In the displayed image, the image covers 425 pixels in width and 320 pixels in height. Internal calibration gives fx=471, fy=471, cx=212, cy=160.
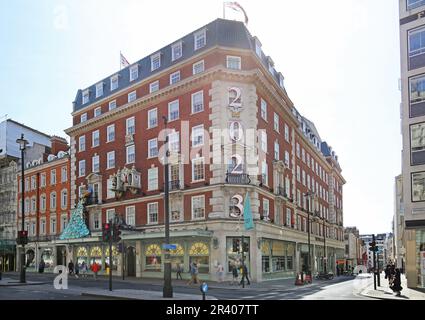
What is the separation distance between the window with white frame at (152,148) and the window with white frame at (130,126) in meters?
3.10

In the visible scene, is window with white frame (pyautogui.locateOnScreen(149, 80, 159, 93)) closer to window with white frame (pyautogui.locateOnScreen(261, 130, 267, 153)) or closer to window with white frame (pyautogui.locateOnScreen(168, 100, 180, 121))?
window with white frame (pyautogui.locateOnScreen(168, 100, 180, 121))

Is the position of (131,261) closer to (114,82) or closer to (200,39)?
(114,82)

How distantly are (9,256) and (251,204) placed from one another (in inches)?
1633

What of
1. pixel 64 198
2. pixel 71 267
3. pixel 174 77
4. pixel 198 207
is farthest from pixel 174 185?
pixel 64 198

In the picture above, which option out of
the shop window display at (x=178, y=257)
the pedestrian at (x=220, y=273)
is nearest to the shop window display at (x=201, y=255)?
the shop window display at (x=178, y=257)

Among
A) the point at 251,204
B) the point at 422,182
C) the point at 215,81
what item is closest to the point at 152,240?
the point at 251,204

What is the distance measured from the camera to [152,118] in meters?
44.3

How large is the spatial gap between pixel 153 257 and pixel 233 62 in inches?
727

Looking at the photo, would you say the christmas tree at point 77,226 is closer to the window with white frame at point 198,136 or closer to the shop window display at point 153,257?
the shop window display at point 153,257

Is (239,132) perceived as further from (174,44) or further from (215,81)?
(174,44)

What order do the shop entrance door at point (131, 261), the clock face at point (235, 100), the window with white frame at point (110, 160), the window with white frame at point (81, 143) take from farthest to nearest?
the window with white frame at point (81, 143) < the window with white frame at point (110, 160) < the shop entrance door at point (131, 261) < the clock face at point (235, 100)

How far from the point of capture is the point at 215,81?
127 feet

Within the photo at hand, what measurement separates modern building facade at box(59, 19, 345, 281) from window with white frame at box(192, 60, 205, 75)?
0.10m

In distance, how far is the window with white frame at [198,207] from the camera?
3859cm
